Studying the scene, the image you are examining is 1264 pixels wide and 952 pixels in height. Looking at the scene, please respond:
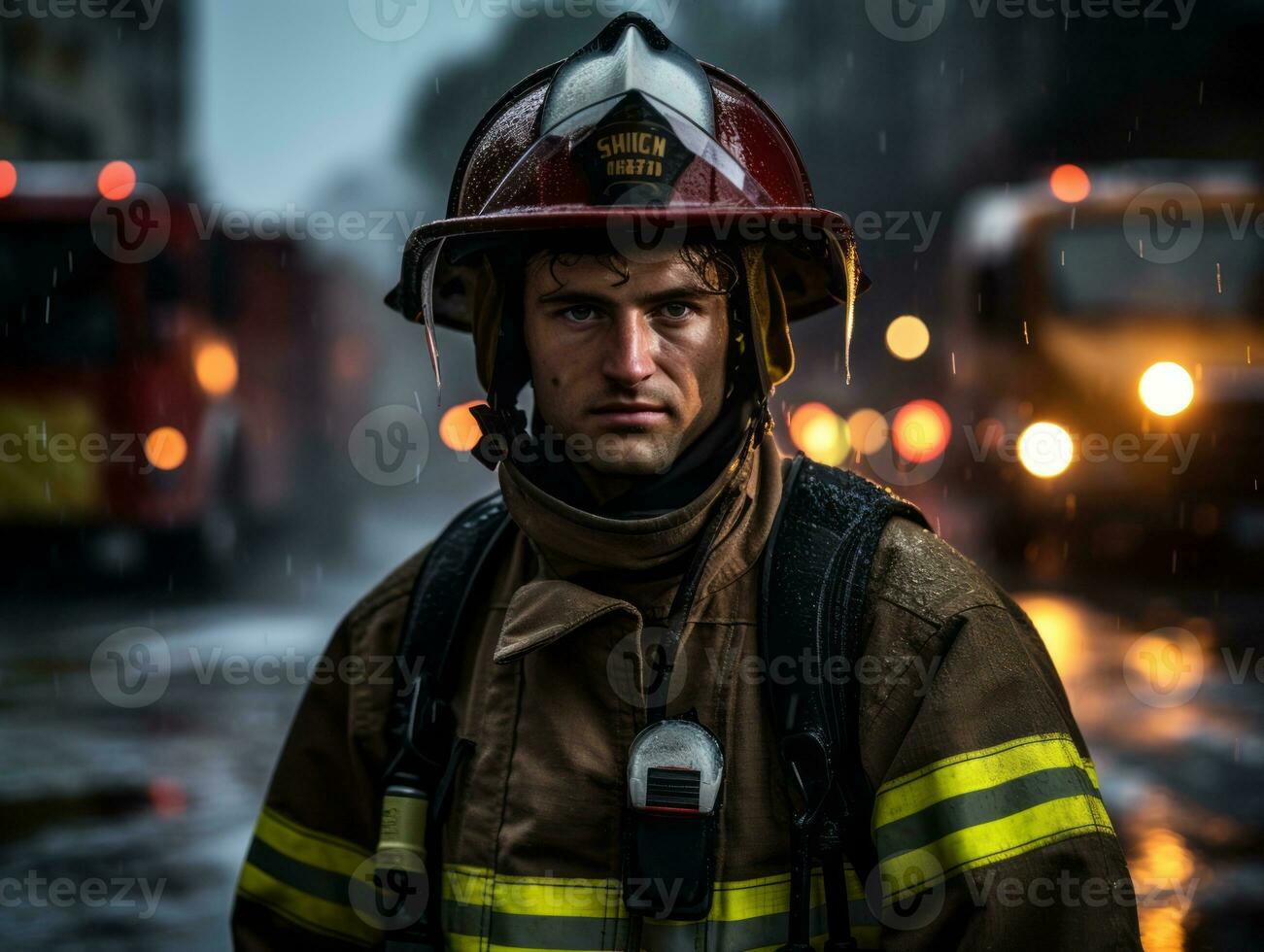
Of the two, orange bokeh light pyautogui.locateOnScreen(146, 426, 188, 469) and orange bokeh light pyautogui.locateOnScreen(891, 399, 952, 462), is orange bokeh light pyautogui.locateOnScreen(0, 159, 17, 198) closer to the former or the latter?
orange bokeh light pyautogui.locateOnScreen(146, 426, 188, 469)

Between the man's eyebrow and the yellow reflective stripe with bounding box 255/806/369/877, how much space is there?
0.92 metres

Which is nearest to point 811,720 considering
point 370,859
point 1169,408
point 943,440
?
point 370,859

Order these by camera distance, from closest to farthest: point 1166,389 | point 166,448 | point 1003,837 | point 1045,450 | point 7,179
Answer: point 1003,837 < point 1166,389 < point 1045,450 < point 7,179 < point 166,448

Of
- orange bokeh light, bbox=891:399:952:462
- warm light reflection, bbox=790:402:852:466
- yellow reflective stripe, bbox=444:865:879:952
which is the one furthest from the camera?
warm light reflection, bbox=790:402:852:466

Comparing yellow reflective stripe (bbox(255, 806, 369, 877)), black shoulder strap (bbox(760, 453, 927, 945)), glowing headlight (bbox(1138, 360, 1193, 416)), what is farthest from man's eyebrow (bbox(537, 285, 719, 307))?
glowing headlight (bbox(1138, 360, 1193, 416))

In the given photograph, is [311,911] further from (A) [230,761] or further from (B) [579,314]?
(A) [230,761]

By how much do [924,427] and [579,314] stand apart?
12.9 meters

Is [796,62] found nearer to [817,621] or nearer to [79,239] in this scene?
[79,239]

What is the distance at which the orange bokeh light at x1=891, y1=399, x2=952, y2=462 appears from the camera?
47.2ft

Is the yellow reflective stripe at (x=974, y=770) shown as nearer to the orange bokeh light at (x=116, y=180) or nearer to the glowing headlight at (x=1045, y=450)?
the glowing headlight at (x=1045, y=450)

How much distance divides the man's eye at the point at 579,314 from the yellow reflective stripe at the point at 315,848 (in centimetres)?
90

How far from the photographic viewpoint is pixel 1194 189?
10852 mm

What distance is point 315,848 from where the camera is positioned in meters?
2.25

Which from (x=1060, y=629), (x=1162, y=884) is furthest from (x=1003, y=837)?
Answer: (x=1060, y=629)
